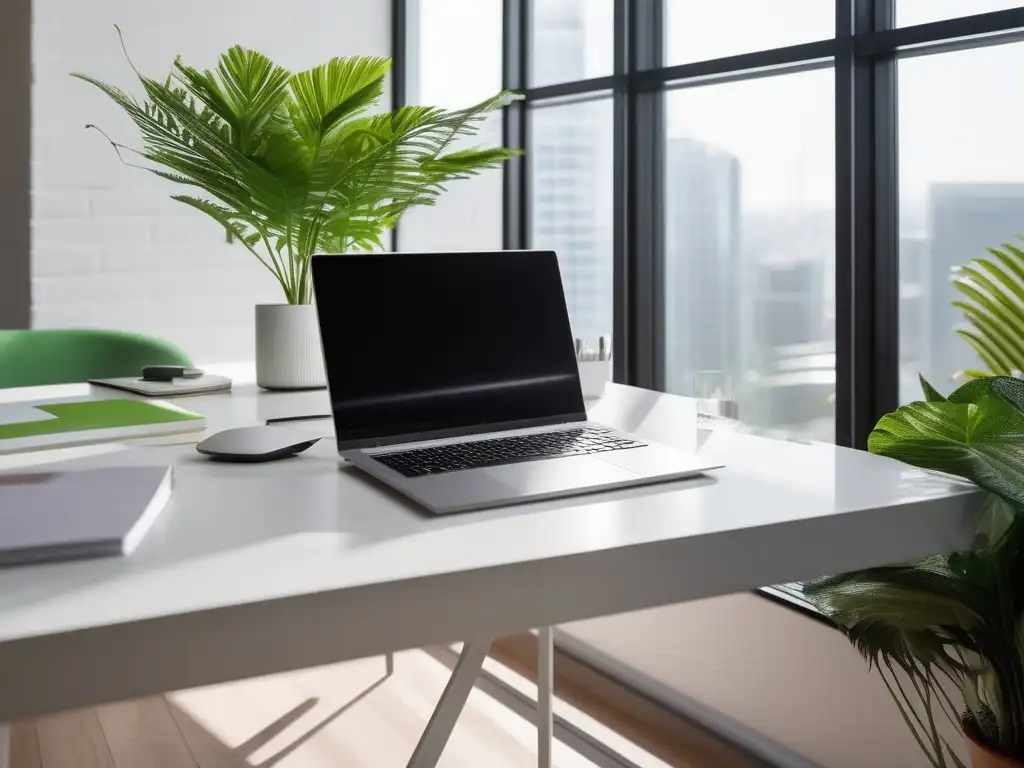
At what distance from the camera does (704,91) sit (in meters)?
2.54

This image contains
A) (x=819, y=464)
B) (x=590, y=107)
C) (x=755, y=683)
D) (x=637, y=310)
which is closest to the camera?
(x=819, y=464)

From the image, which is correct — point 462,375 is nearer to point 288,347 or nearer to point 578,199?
point 288,347

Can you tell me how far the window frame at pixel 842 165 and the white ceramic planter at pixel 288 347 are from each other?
41.7 inches

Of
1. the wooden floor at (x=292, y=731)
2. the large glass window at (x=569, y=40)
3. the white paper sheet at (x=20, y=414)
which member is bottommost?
the wooden floor at (x=292, y=731)

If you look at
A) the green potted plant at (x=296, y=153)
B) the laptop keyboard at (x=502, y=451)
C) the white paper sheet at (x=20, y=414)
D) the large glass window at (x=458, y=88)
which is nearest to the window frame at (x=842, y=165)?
the large glass window at (x=458, y=88)

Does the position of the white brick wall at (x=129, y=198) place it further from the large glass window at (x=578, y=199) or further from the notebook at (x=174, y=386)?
the notebook at (x=174, y=386)

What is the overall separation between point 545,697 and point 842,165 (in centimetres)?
121

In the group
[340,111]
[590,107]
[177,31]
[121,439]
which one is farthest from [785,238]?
[177,31]

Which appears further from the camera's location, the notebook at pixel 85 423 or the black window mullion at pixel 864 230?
the black window mullion at pixel 864 230

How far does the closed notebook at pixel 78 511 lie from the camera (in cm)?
84

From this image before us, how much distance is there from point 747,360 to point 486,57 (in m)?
1.52

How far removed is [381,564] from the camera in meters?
0.84

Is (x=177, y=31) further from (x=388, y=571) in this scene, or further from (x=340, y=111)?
(x=388, y=571)

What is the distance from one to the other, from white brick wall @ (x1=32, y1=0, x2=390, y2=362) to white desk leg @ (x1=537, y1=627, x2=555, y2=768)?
5.93 ft
